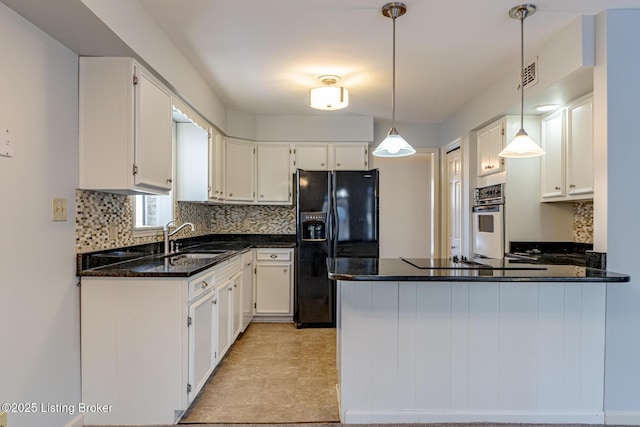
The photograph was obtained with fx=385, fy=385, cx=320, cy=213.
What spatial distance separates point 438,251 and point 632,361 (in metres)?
2.88

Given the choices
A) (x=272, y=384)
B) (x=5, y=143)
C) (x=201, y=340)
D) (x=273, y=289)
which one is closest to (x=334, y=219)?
(x=273, y=289)

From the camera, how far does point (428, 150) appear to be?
16.4 feet

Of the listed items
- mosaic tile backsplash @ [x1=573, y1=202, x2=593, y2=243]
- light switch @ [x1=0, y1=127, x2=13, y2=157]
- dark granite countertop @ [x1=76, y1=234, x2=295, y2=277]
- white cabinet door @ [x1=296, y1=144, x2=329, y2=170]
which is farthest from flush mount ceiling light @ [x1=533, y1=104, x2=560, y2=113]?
light switch @ [x1=0, y1=127, x2=13, y2=157]

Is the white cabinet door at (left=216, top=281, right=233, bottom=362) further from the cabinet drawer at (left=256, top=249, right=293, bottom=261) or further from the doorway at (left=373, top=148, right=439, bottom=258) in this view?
the doorway at (left=373, top=148, right=439, bottom=258)

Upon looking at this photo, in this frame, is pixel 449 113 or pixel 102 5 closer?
pixel 102 5

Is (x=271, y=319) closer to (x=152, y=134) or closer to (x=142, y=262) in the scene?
(x=142, y=262)

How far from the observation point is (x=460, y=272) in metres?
2.00

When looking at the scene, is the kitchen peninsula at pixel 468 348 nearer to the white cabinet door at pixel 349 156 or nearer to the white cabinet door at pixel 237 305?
the white cabinet door at pixel 237 305

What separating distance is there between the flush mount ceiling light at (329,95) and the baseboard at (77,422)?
108 inches

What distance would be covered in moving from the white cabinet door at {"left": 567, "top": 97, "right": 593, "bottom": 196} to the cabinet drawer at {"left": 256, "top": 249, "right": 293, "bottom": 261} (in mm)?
2705

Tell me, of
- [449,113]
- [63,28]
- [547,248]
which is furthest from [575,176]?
[63,28]

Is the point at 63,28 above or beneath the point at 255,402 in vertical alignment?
above

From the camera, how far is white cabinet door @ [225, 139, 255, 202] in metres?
4.41

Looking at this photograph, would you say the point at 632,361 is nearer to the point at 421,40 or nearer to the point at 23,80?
the point at 421,40
